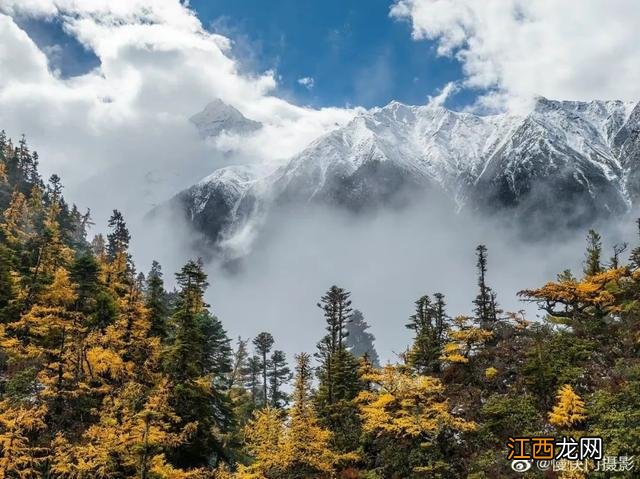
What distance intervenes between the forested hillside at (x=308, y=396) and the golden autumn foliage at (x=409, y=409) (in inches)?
5.5

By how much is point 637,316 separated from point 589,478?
20950 mm

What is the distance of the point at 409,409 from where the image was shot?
1341 inches

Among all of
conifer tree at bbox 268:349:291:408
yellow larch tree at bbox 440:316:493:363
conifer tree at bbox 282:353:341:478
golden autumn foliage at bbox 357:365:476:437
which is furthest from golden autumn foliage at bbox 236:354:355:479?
conifer tree at bbox 268:349:291:408

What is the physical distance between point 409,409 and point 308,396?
34.9 ft

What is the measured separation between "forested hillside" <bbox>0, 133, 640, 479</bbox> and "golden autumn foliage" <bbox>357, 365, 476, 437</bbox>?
5.5 inches

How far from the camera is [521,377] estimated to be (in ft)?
120

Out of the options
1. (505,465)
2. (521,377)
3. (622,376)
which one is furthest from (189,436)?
(622,376)

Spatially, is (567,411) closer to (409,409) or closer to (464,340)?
(409,409)

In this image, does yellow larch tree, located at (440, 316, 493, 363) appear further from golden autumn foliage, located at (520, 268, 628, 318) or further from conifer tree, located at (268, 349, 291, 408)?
conifer tree, located at (268, 349, 291, 408)

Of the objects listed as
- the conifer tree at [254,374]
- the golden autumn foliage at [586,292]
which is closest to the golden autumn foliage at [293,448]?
the golden autumn foliage at [586,292]

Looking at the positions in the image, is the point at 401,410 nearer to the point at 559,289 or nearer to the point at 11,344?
the point at 559,289

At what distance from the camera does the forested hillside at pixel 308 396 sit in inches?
Result: 1133

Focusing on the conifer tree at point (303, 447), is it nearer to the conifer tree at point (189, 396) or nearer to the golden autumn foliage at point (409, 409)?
the golden autumn foliage at point (409, 409)

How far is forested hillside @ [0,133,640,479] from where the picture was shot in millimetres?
28781
